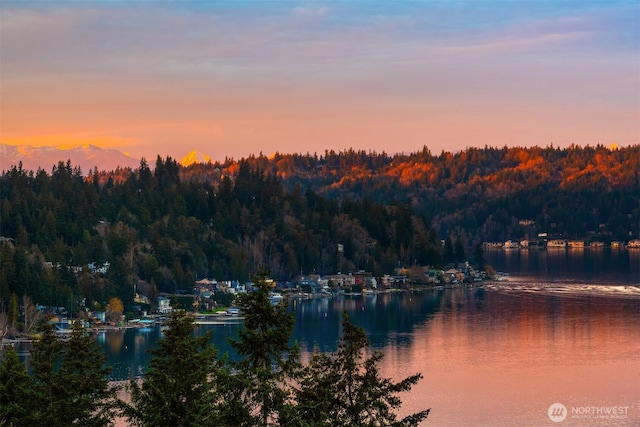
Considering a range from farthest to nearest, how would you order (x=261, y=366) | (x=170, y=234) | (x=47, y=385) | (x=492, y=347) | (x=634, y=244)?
(x=634, y=244) → (x=170, y=234) → (x=492, y=347) → (x=47, y=385) → (x=261, y=366)

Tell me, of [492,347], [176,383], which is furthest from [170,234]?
[176,383]

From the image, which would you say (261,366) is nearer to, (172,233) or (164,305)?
(164,305)

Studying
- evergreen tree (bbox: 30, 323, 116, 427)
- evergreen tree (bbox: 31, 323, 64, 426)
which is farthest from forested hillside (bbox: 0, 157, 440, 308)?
evergreen tree (bbox: 30, 323, 116, 427)

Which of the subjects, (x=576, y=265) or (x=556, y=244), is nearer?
(x=576, y=265)

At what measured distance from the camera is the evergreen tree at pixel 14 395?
730 inches

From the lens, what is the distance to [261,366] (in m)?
16.6

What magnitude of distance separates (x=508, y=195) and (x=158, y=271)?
13485 centimetres

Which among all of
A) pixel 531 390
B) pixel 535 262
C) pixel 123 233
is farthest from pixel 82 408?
pixel 535 262

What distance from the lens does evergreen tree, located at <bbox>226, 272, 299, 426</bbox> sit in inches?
632

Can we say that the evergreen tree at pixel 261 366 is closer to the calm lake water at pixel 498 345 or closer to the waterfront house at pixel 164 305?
the calm lake water at pixel 498 345

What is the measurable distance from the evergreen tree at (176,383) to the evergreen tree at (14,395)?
191 cm

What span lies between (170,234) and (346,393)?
65.0 m

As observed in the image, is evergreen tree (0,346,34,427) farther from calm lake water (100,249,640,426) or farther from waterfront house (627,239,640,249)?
waterfront house (627,239,640,249)


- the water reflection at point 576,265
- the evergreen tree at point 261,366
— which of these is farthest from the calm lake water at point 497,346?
the evergreen tree at point 261,366
